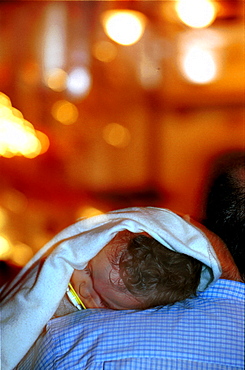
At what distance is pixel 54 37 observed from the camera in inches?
59.7

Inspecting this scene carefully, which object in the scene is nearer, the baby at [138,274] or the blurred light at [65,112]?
the baby at [138,274]

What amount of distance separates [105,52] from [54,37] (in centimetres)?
24

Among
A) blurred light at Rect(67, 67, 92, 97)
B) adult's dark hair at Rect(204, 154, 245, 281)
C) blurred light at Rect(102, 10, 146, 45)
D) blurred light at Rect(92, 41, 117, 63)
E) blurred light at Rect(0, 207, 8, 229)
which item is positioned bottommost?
blurred light at Rect(0, 207, 8, 229)

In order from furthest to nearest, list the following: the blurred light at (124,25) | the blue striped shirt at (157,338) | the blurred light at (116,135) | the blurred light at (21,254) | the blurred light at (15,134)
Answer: the blurred light at (116,135) → the blurred light at (124,25) → the blurred light at (21,254) → the blurred light at (15,134) → the blue striped shirt at (157,338)

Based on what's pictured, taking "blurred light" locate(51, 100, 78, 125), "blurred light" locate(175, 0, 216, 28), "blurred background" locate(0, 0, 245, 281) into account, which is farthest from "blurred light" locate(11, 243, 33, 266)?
"blurred light" locate(175, 0, 216, 28)

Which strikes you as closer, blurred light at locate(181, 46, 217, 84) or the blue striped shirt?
the blue striped shirt

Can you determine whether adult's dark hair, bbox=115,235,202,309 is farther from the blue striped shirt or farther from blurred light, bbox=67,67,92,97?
blurred light, bbox=67,67,92,97

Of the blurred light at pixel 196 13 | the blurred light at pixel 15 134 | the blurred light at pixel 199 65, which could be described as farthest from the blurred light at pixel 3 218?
the blurred light at pixel 196 13

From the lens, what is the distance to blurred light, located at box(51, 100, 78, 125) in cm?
165

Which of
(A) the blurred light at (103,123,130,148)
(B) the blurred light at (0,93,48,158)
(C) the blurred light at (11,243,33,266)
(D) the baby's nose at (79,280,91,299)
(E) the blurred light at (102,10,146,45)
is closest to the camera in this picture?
(D) the baby's nose at (79,280,91,299)

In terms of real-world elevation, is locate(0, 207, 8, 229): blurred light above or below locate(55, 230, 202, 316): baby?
below

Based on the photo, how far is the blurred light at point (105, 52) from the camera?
5.33 ft

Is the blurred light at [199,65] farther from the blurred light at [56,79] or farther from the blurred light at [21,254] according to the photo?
the blurred light at [21,254]

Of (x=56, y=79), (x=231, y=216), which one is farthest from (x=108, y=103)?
(x=231, y=216)
